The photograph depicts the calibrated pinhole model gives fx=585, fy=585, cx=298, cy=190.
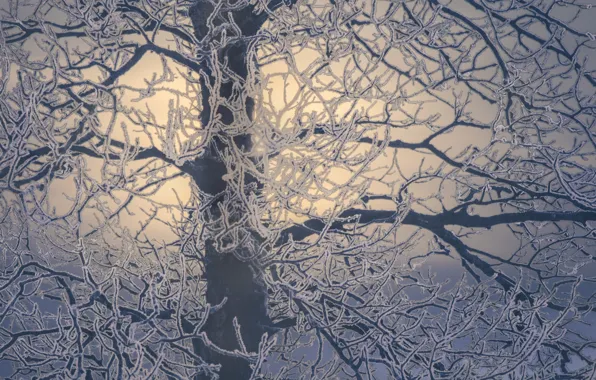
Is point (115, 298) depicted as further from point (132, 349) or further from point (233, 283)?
point (233, 283)

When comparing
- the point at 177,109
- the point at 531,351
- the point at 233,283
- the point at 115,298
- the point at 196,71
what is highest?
the point at 196,71

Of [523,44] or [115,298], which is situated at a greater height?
[523,44]

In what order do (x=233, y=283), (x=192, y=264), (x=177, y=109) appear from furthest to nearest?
(x=192, y=264) → (x=233, y=283) → (x=177, y=109)

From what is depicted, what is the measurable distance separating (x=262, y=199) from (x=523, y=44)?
3.52 metres

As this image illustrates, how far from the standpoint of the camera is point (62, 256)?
6.61 m

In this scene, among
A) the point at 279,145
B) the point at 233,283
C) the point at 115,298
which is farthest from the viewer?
the point at 233,283

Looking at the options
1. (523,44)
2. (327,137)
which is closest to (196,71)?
(327,137)

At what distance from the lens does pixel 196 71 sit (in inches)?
225

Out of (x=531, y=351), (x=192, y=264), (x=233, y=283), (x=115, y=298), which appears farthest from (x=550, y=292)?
(x=115, y=298)

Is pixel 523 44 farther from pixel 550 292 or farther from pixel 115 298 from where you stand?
pixel 115 298

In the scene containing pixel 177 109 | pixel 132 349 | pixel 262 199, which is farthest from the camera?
pixel 262 199

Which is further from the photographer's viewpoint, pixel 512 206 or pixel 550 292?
pixel 512 206

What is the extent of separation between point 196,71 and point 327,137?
64.9 inches

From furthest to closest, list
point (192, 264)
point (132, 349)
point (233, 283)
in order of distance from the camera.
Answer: point (192, 264), point (233, 283), point (132, 349)
